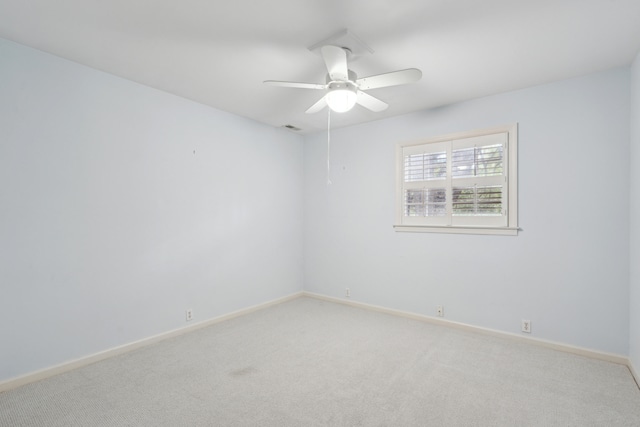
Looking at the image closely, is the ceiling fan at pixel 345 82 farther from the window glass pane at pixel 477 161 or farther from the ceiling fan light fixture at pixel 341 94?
the window glass pane at pixel 477 161

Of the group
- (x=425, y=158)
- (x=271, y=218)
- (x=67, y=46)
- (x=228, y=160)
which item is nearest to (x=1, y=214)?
(x=67, y=46)

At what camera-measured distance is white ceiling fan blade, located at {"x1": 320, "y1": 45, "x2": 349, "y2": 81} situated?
193 cm

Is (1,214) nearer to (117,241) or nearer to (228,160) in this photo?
(117,241)

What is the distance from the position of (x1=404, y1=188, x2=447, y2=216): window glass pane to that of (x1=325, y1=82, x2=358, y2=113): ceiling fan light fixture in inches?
71.9

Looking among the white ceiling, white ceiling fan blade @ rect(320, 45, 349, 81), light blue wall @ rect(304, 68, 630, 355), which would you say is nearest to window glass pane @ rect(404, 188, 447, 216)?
light blue wall @ rect(304, 68, 630, 355)

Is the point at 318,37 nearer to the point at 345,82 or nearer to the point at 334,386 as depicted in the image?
the point at 345,82

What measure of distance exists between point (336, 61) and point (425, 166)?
2.10 m

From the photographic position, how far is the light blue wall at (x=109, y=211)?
91.4 inches

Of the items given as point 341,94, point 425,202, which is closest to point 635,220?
point 425,202

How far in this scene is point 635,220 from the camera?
96.6 inches

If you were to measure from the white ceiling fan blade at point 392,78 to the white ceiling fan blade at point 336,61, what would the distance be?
0.50ft

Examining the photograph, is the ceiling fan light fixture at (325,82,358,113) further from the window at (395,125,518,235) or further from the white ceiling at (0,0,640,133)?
the window at (395,125,518,235)

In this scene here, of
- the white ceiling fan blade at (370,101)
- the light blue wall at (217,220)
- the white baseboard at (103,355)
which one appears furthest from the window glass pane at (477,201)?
the white baseboard at (103,355)

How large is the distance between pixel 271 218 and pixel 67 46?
277cm
